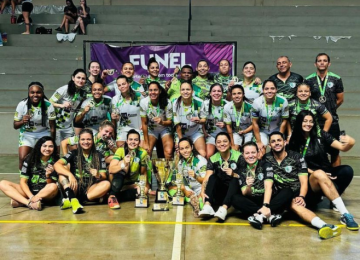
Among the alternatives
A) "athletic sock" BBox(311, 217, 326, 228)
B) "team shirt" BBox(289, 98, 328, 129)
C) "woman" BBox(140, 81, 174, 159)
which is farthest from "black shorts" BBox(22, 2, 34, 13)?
"athletic sock" BBox(311, 217, 326, 228)

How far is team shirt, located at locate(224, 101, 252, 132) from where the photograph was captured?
7781mm

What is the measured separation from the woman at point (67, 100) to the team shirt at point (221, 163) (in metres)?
2.60

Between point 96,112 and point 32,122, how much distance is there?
100cm

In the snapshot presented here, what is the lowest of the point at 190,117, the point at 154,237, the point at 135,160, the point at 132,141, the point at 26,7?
the point at 154,237

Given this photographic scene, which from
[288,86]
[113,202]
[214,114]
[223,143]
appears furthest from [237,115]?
[113,202]

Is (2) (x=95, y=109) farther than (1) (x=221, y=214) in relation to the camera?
Yes

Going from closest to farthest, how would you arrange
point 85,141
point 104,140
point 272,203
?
point 272,203
point 85,141
point 104,140

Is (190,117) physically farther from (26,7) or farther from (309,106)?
(26,7)

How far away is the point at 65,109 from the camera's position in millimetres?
8117

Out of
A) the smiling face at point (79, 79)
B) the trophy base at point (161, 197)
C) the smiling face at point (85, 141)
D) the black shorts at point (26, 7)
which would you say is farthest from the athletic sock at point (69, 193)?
the black shorts at point (26, 7)

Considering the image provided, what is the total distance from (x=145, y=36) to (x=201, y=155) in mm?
7249

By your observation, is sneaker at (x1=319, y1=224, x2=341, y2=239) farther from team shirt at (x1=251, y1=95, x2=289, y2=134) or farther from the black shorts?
the black shorts

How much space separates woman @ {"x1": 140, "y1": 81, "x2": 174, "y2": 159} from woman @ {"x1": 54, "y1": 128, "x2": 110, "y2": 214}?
1.09m

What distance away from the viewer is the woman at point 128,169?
711 centimetres
